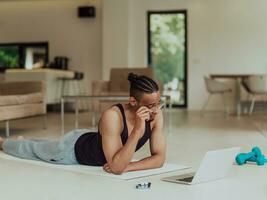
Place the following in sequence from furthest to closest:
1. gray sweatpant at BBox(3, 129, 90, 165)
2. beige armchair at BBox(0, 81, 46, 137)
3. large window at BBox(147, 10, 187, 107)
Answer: large window at BBox(147, 10, 187, 107)
beige armchair at BBox(0, 81, 46, 137)
gray sweatpant at BBox(3, 129, 90, 165)

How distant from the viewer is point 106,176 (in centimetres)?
306

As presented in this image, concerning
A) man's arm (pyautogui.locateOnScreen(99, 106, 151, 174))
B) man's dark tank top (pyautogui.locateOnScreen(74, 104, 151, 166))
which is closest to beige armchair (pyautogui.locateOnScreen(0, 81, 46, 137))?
man's dark tank top (pyautogui.locateOnScreen(74, 104, 151, 166))

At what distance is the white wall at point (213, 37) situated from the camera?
11.0 m

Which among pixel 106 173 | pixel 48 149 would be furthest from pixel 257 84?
pixel 106 173

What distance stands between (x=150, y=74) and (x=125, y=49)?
3201 millimetres

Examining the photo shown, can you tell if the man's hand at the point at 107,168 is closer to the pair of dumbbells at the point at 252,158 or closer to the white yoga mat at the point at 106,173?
the white yoga mat at the point at 106,173

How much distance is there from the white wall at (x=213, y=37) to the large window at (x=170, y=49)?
7.1 inches

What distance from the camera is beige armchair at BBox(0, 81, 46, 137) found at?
19.5 ft

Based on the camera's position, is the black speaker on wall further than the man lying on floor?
Yes

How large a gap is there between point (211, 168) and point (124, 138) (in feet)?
1.83

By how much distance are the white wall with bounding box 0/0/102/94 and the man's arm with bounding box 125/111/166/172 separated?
885cm

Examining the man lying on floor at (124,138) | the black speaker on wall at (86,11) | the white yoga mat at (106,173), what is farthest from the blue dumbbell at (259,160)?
the black speaker on wall at (86,11)

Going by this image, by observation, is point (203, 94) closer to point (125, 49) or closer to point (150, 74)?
point (125, 49)

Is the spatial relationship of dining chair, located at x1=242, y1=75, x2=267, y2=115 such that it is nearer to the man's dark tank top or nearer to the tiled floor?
the tiled floor
